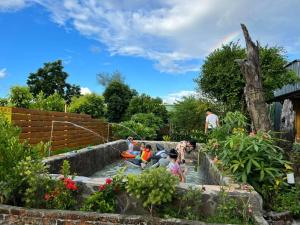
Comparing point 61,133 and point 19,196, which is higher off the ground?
point 61,133

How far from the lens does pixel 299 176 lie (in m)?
9.56

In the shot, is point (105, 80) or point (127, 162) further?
point (105, 80)

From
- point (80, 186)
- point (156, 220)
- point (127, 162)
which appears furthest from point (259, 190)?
point (127, 162)

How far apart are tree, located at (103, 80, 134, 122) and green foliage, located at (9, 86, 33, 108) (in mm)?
12257

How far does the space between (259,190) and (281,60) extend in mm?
16931

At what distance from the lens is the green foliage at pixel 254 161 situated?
626 centimetres

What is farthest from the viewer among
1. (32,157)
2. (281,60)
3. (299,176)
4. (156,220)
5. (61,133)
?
(281,60)

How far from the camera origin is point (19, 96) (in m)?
16.0

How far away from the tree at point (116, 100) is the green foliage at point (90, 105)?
4.87ft

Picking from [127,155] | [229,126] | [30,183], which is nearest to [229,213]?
[30,183]

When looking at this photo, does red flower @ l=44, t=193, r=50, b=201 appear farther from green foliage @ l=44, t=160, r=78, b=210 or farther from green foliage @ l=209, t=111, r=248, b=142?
green foliage @ l=209, t=111, r=248, b=142

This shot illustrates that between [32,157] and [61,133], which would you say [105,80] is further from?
[32,157]

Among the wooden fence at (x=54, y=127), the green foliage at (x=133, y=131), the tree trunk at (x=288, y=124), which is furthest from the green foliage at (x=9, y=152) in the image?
the green foliage at (x=133, y=131)

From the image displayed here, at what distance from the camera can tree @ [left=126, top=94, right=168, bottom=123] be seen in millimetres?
25969
